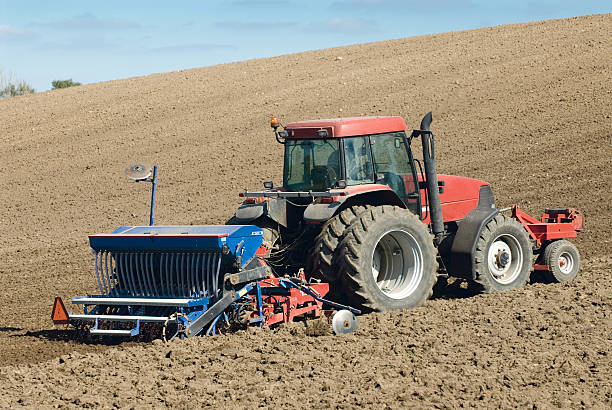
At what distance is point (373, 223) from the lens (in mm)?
7699

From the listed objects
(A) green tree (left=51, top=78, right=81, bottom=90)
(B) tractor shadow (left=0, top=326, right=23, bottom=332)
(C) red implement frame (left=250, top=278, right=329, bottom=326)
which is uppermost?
(A) green tree (left=51, top=78, right=81, bottom=90)

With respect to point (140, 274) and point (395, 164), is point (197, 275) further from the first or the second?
point (395, 164)

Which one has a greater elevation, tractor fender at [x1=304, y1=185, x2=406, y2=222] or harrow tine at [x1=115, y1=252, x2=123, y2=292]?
tractor fender at [x1=304, y1=185, x2=406, y2=222]

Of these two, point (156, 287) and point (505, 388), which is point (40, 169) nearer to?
point (156, 287)

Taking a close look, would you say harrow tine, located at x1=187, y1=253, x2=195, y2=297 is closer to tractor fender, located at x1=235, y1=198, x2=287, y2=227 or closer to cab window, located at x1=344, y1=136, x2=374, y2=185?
tractor fender, located at x1=235, y1=198, x2=287, y2=227

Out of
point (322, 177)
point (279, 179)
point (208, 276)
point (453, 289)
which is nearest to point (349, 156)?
point (322, 177)

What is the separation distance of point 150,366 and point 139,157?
15.4m

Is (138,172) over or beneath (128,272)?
over

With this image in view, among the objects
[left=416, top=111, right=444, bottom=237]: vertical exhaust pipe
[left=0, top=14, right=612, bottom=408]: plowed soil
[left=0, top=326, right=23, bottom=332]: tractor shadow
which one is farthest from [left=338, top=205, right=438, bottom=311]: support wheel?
[left=0, top=326, right=23, bottom=332]: tractor shadow

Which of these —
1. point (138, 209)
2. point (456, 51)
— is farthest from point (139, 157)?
point (456, 51)

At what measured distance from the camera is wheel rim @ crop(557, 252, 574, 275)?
965 centimetres

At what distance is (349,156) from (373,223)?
0.83 m

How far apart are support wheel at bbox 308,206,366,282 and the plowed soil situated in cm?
59

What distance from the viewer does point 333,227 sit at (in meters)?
7.66
